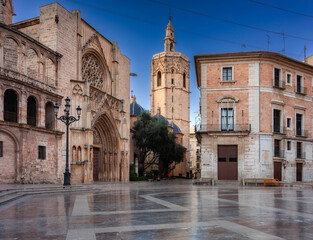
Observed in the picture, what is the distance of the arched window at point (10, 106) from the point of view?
22.7 meters

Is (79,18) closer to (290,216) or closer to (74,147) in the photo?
(74,147)

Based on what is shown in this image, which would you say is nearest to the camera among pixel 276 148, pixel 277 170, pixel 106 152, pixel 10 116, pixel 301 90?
pixel 10 116

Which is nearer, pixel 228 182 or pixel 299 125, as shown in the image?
pixel 228 182

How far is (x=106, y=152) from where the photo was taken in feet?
115

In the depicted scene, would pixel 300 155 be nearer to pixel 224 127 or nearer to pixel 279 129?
pixel 279 129

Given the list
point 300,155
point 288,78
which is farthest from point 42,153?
point 300,155

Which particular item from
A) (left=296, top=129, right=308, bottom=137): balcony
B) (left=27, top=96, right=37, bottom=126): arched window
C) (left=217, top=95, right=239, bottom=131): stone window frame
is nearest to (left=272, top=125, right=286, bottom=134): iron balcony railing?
(left=296, top=129, right=308, bottom=137): balcony

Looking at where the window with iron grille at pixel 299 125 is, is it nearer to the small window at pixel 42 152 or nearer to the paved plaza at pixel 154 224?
the small window at pixel 42 152

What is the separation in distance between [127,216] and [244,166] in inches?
853

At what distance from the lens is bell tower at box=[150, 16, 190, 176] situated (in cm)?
7806

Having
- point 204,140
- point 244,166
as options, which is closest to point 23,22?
point 204,140

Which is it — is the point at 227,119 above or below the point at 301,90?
below

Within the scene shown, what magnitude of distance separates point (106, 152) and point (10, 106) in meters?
13.2

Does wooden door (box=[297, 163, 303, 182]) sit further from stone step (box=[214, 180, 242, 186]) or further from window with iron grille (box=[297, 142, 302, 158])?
stone step (box=[214, 180, 242, 186])
